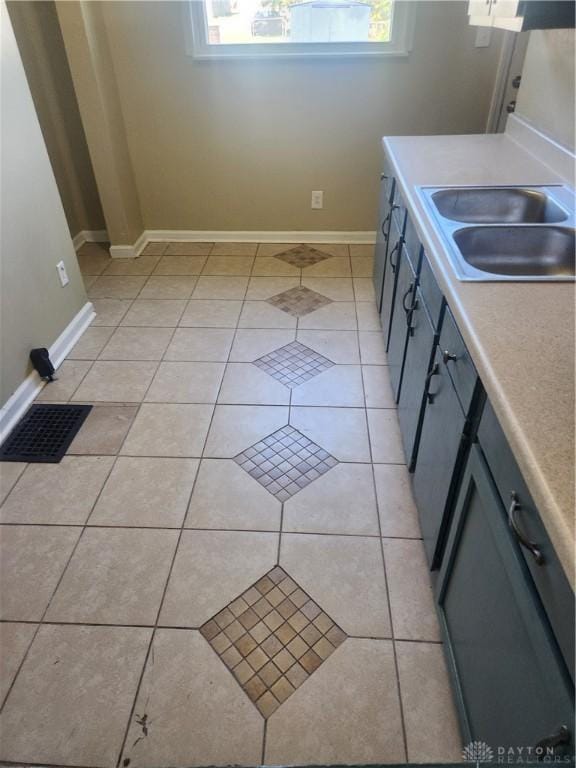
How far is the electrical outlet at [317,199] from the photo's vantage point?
3562 millimetres

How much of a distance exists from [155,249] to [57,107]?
109 centimetres

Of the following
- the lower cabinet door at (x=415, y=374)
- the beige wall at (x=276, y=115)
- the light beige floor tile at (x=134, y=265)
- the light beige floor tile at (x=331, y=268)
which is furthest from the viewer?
the light beige floor tile at (x=134, y=265)

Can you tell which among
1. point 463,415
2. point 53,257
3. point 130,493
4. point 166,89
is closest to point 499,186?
point 463,415

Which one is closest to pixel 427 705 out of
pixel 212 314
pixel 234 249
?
pixel 212 314

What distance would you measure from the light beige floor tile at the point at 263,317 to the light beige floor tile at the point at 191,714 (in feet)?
5.86

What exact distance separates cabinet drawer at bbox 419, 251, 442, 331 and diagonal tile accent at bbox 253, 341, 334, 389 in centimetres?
92

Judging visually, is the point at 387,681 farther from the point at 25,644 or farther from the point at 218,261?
the point at 218,261

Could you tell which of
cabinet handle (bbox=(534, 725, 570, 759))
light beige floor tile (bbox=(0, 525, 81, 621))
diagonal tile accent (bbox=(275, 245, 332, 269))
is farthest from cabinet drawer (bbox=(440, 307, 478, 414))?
diagonal tile accent (bbox=(275, 245, 332, 269))

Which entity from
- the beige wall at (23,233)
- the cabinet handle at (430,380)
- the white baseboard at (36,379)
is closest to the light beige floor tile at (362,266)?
the white baseboard at (36,379)

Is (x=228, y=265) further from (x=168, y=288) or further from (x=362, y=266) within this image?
(x=362, y=266)

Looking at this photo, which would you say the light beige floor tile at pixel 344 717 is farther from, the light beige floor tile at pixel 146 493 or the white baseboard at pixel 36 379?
the white baseboard at pixel 36 379

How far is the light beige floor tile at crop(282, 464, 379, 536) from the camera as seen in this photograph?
1731 millimetres

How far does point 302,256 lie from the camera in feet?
11.8

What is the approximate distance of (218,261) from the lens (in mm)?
3553
